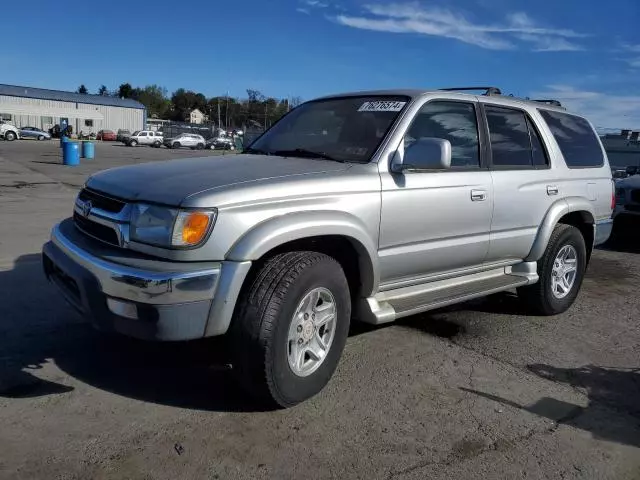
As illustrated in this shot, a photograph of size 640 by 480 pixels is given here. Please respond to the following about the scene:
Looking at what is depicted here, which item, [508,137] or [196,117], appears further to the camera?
[196,117]

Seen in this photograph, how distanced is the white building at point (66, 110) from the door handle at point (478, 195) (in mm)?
73120

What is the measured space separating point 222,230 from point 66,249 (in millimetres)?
1137

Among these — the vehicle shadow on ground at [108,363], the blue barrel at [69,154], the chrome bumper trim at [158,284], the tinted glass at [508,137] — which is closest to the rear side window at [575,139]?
the tinted glass at [508,137]

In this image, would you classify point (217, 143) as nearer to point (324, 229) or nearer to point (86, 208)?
point (86, 208)

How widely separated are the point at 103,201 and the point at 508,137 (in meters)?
3.29

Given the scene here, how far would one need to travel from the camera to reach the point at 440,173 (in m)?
4.10

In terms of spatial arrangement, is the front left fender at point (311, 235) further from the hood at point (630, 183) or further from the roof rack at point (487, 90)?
the hood at point (630, 183)

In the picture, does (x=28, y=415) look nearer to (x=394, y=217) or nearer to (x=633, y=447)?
(x=394, y=217)

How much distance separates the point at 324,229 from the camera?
3.33 meters

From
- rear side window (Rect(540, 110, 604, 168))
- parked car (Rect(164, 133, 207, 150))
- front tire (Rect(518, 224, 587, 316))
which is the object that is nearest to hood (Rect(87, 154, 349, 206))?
front tire (Rect(518, 224, 587, 316))

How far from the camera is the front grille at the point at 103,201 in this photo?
10.8 ft

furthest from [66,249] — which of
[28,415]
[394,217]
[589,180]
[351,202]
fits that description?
[589,180]

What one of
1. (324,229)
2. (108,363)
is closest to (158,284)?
(324,229)

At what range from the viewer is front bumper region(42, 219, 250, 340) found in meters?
2.87
